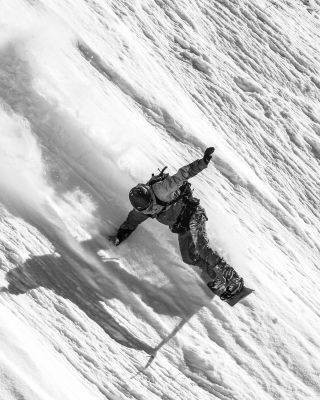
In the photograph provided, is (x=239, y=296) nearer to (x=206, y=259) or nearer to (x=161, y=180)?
(x=206, y=259)

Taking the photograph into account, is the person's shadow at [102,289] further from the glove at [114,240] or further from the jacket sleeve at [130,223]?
the jacket sleeve at [130,223]

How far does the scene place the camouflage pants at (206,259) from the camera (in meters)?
7.05

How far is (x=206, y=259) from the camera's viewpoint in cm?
707

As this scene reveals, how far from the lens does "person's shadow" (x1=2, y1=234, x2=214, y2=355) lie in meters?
6.89

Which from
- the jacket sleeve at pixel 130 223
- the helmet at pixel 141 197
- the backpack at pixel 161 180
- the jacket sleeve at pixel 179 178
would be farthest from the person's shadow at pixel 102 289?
the jacket sleeve at pixel 179 178

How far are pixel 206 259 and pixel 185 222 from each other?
674mm

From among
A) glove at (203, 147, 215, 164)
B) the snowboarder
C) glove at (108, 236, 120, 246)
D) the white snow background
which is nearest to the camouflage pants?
the snowboarder

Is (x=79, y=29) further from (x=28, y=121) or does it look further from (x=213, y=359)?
(x=213, y=359)

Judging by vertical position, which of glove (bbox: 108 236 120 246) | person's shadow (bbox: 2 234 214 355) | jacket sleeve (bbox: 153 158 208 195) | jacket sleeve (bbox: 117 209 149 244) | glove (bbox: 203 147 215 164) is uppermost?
glove (bbox: 203 147 215 164)

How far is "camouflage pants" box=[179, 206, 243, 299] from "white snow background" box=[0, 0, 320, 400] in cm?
54

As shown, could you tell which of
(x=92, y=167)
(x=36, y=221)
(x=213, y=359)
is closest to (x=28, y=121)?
(x=92, y=167)

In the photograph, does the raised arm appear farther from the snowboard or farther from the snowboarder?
the snowboard

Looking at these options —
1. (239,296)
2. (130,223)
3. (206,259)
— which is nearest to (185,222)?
(206,259)

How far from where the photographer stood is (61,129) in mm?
8258
